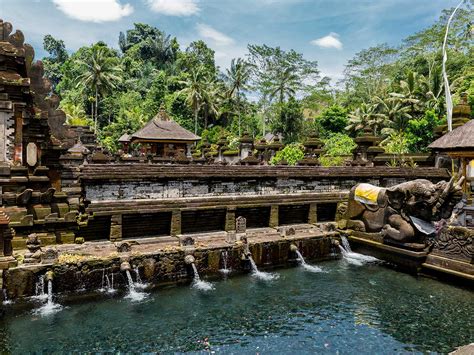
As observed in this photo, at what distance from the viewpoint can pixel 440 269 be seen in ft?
33.0

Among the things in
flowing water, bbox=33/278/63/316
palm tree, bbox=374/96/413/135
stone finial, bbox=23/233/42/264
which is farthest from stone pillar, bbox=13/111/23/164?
palm tree, bbox=374/96/413/135

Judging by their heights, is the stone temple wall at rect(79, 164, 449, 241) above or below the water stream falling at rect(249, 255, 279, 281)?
above

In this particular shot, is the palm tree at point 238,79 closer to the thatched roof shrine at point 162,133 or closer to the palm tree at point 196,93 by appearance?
the palm tree at point 196,93

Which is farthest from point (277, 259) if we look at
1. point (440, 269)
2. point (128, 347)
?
point (128, 347)

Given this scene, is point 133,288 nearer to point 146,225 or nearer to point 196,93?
point 146,225

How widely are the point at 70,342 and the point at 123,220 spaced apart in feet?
15.2

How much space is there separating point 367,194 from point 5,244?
10.6m

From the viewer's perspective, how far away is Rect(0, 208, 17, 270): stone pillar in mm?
8016

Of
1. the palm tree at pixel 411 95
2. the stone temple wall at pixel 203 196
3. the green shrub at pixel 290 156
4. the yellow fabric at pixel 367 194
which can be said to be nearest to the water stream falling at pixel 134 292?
the stone temple wall at pixel 203 196

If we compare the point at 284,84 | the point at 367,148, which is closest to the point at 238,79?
the point at 284,84

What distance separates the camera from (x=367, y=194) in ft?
41.9

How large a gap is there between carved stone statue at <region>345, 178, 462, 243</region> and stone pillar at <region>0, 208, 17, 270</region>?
10264 millimetres

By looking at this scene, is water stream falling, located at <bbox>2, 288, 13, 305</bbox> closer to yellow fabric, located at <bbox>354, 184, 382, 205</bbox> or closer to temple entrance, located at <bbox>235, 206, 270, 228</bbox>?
temple entrance, located at <bbox>235, 206, 270, 228</bbox>

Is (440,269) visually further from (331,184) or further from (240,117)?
(240,117)
